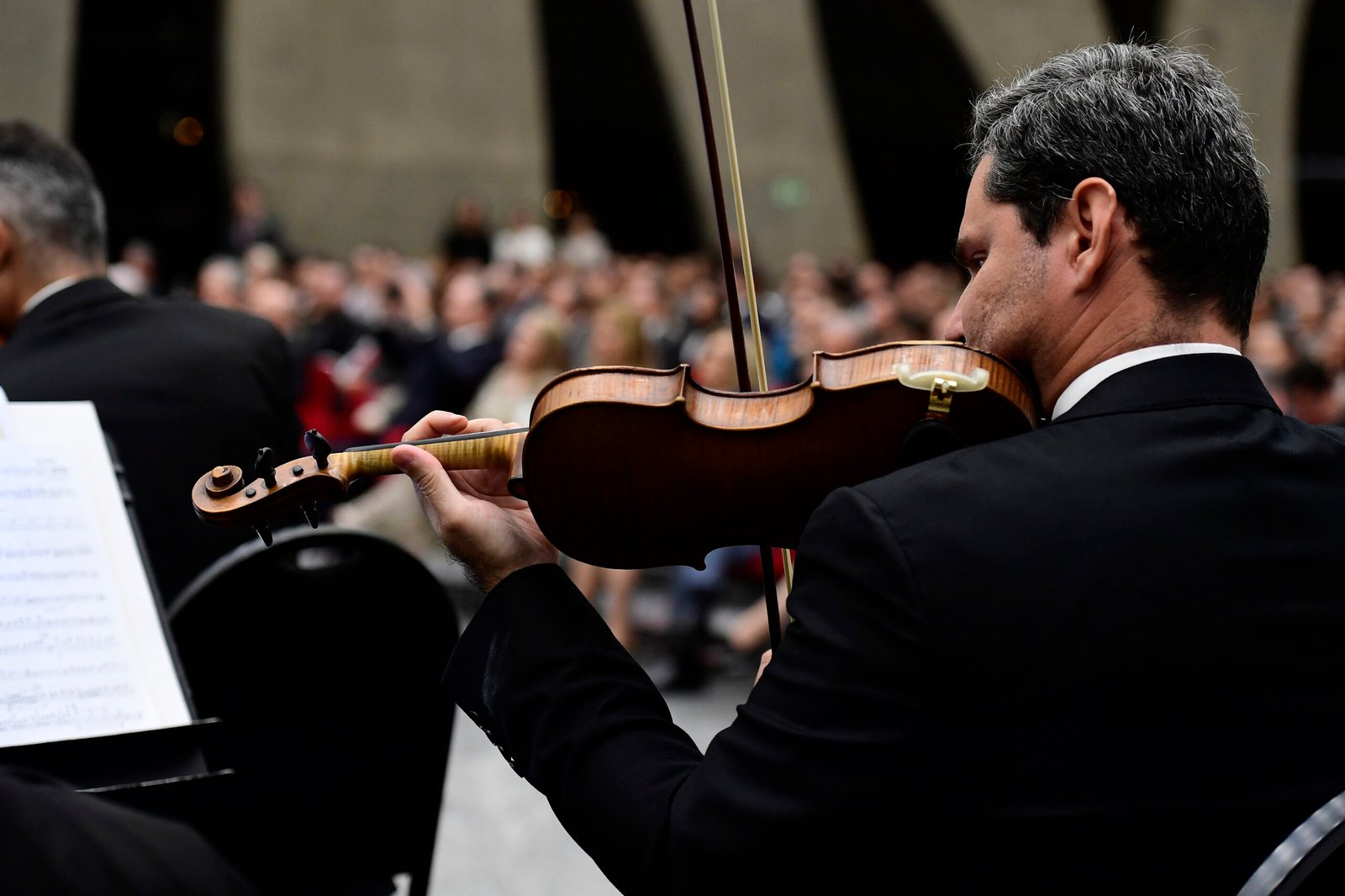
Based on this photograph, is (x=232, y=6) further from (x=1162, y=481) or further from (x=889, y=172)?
(x=1162, y=481)

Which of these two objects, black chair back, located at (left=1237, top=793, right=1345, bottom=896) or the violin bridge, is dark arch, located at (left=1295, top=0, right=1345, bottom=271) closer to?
the violin bridge

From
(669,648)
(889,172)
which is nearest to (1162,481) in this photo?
(669,648)

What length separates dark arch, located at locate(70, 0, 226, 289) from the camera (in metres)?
13.3

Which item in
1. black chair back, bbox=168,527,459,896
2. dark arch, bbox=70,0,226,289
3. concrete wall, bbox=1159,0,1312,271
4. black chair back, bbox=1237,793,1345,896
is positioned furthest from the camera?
concrete wall, bbox=1159,0,1312,271

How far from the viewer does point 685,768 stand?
127 cm

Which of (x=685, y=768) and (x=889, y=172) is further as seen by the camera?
(x=889, y=172)

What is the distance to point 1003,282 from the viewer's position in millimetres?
1390

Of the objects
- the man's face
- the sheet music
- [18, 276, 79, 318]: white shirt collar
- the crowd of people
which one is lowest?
the crowd of people

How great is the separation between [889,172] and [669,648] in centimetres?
1058

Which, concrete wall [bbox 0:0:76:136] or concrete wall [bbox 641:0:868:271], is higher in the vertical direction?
concrete wall [bbox 0:0:76:136]

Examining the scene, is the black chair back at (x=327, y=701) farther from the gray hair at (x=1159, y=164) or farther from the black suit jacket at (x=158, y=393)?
the gray hair at (x=1159, y=164)

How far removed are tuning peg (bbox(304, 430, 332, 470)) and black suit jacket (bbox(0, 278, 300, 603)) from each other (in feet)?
3.68

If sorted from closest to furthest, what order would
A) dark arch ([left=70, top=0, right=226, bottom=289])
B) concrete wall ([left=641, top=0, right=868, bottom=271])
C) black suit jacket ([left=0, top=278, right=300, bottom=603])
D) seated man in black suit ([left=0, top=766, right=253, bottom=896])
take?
seated man in black suit ([left=0, top=766, right=253, bottom=896]) < black suit jacket ([left=0, top=278, right=300, bottom=603]) < dark arch ([left=70, top=0, right=226, bottom=289]) < concrete wall ([left=641, top=0, right=868, bottom=271])

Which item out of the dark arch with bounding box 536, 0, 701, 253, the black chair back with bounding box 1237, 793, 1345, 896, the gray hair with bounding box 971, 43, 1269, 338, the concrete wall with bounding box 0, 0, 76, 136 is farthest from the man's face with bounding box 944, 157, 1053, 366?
the dark arch with bounding box 536, 0, 701, 253
